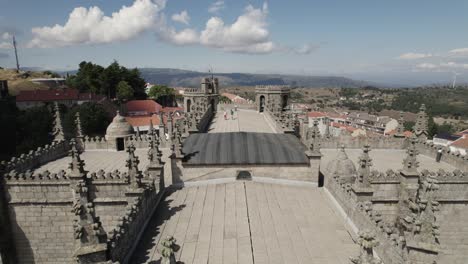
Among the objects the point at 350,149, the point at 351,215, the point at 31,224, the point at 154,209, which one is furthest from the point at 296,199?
the point at 31,224

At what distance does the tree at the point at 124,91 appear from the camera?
246 feet

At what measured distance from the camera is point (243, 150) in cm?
1606

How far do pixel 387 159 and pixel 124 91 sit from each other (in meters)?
70.5

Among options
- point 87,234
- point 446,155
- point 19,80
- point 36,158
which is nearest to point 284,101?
point 446,155

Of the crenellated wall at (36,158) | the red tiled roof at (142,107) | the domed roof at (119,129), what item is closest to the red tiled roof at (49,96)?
the red tiled roof at (142,107)

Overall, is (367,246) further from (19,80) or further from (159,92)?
(19,80)

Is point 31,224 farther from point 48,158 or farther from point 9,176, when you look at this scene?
point 48,158

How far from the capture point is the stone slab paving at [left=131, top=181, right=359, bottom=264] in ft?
30.8

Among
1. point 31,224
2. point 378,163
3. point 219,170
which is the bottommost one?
point 31,224

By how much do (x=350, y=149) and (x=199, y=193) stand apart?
57.9 feet

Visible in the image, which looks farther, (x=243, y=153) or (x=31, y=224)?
(x=31, y=224)

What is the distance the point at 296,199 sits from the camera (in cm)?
1377

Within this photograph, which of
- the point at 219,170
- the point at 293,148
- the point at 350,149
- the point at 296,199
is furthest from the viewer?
the point at 350,149

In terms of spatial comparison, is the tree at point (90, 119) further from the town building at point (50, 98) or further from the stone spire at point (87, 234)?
the stone spire at point (87, 234)
